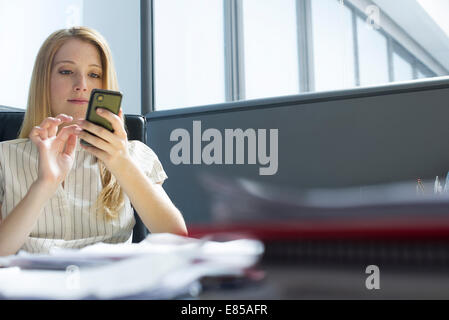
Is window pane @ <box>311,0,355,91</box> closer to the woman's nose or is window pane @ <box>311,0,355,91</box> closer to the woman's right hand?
the woman's nose

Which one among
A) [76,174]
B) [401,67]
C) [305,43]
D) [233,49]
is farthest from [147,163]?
[401,67]

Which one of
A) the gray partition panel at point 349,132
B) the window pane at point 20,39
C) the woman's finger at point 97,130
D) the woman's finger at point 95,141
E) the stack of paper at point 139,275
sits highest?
the window pane at point 20,39

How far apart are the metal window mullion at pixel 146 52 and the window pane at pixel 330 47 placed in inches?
37.3

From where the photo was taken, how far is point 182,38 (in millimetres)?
2676

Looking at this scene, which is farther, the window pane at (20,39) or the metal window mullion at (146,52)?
the metal window mullion at (146,52)

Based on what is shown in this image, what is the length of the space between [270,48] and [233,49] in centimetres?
33

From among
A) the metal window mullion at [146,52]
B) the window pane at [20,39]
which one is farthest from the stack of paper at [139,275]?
the metal window mullion at [146,52]

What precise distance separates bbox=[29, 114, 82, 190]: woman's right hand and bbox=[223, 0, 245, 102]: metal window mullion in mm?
1955

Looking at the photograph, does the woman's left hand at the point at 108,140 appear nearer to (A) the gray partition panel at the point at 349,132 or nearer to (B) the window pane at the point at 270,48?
(A) the gray partition panel at the point at 349,132

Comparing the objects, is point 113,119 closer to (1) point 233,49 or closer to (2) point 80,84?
(2) point 80,84

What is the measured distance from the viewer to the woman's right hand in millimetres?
540

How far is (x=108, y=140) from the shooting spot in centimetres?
58

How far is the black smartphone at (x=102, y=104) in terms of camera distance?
556mm

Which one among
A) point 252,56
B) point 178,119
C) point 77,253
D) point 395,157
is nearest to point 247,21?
point 252,56
